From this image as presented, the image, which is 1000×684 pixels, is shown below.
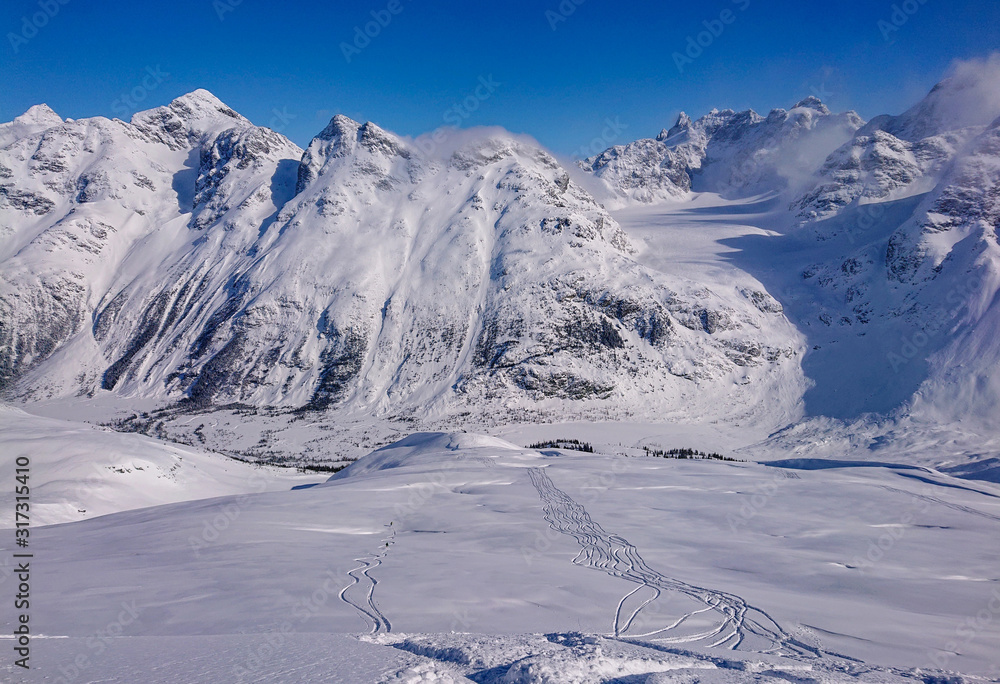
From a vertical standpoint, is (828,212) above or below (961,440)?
above

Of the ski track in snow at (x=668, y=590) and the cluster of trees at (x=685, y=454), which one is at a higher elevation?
the ski track in snow at (x=668, y=590)

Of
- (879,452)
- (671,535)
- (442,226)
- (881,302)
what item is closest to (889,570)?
(671,535)

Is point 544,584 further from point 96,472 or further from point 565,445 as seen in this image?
point 565,445

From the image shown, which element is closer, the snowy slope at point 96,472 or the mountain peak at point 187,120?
the snowy slope at point 96,472

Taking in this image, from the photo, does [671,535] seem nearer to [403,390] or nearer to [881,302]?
[403,390]

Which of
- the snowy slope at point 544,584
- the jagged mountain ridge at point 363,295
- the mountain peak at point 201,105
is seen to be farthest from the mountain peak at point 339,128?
the snowy slope at point 544,584

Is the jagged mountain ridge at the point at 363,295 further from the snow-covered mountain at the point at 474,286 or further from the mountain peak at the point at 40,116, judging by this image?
the mountain peak at the point at 40,116
